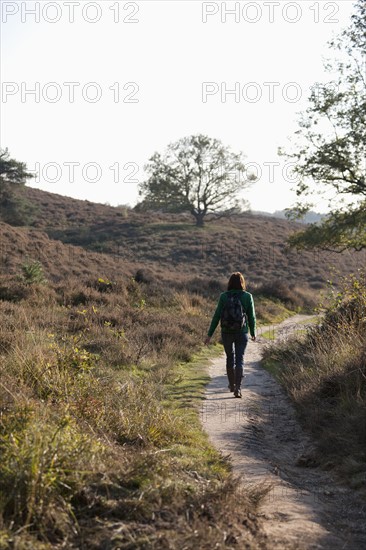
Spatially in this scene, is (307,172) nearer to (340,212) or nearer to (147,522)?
(340,212)

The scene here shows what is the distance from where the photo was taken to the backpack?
919 cm

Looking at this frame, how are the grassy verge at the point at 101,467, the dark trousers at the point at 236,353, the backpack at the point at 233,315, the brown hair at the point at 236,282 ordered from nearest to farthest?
the grassy verge at the point at 101,467 → the backpack at the point at 233,315 → the dark trousers at the point at 236,353 → the brown hair at the point at 236,282

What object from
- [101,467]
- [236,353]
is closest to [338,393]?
[236,353]

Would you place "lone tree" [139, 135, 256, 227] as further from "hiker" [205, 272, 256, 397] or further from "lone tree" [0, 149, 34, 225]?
"hiker" [205, 272, 256, 397]

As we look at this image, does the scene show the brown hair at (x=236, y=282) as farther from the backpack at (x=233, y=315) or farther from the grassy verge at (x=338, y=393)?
the grassy verge at (x=338, y=393)

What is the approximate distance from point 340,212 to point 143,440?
18112 millimetres

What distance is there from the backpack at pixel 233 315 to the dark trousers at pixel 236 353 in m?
0.15

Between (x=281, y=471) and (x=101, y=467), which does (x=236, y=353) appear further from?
(x=101, y=467)

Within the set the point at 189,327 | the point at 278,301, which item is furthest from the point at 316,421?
the point at 278,301

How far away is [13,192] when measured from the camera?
4419 centimetres

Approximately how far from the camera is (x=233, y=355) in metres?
9.52

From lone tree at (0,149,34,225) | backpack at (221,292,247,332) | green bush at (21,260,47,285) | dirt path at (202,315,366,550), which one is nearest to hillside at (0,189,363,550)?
dirt path at (202,315,366,550)

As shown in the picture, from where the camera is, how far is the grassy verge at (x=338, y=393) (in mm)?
6191

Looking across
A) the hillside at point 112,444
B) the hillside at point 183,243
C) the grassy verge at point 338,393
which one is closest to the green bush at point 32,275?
the hillside at point 112,444
